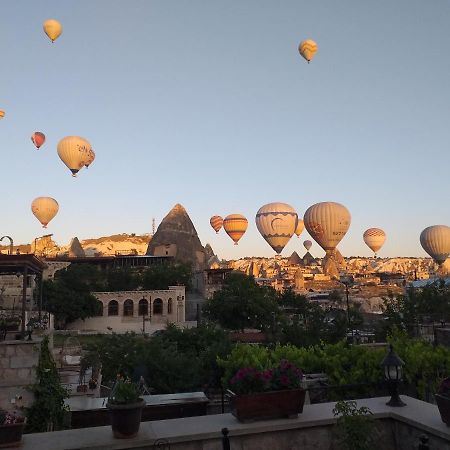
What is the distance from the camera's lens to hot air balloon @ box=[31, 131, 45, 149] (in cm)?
5987

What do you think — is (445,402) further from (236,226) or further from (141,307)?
(236,226)

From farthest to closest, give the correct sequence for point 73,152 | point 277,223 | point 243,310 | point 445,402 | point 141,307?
1. point 277,223
2. point 141,307
3. point 73,152
4. point 243,310
5. point 445,402

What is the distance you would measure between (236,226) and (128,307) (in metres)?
31.1

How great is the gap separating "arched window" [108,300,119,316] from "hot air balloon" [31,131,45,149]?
23007 mm

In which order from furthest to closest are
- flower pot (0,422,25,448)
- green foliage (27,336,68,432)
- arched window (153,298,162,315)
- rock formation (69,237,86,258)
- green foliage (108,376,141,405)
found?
rock formation (69,237,86,258)
arched window (153,298,162,315)
green foliage (27,336,68,432)
green foliage (108,376,141,405)
flower pot (0,422,25,448)

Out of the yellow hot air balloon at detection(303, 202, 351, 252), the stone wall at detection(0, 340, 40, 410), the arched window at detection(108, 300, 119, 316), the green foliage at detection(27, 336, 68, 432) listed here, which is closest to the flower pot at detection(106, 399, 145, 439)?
the green foliage at detection(27, 336, 68, 432)

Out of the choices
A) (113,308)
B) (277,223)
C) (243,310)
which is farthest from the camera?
(277,223)

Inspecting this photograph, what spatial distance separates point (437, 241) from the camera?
83.2 meters

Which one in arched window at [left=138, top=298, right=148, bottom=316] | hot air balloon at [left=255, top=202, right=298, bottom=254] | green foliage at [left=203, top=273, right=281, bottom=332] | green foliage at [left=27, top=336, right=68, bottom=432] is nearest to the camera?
green foliage at [left=27, top=336, right=68, bottom=432]

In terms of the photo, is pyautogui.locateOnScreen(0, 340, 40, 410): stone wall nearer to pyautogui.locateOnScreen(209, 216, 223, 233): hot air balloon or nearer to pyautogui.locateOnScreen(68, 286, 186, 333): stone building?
pyautogui.locateOnScreen(68, 286, 186, 333): stone building

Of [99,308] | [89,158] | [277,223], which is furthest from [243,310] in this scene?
[89,158]

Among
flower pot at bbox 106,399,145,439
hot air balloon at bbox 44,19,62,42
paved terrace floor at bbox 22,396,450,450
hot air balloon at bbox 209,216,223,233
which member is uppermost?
hot air balloon at bbox 44,19,62,42

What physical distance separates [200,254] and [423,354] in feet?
313

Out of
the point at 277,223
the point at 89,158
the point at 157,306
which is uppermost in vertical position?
the point at 89,158
